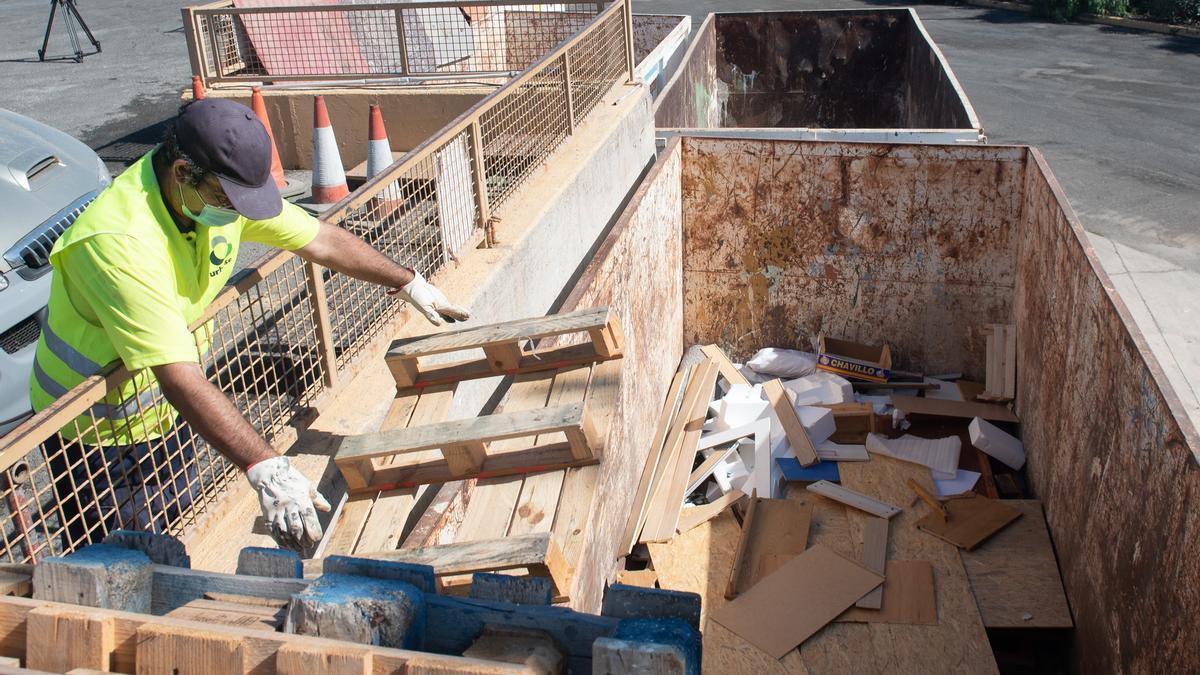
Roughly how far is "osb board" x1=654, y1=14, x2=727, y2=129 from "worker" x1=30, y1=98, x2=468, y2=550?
564 centimetres

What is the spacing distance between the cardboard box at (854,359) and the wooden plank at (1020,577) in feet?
5.54

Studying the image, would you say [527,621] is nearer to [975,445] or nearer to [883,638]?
[883,638]

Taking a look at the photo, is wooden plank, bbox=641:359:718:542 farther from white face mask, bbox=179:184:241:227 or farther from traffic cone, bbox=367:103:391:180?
white face mask, bbox=179:184:241:227

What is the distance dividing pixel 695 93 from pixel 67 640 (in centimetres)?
937

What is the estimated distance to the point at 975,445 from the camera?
228 inches

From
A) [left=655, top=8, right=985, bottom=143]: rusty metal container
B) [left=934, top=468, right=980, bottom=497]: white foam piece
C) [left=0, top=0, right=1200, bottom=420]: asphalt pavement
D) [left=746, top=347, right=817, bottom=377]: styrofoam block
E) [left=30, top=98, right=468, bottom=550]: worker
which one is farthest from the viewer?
[left=655, top=8, right=985, bottom=143]: rusty metal container

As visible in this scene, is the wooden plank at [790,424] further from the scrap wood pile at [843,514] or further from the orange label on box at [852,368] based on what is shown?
the orange label on box at [852,368]

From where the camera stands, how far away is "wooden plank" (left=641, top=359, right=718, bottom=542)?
17.3ft

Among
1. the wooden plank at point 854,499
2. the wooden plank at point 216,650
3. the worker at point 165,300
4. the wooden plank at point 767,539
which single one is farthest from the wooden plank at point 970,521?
the wooden plank at point 216,650

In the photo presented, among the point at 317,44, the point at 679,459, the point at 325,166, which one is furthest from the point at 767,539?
the point at 317,44

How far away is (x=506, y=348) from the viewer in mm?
3623

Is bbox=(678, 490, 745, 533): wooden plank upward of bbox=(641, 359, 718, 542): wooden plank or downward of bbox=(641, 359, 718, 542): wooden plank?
downward

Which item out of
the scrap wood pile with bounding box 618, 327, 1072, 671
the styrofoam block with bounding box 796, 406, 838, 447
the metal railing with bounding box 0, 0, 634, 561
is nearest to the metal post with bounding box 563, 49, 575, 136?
the metal railing with bounding box 0, 0, 634, 561

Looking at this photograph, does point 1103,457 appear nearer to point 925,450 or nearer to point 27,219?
point 925,450
